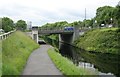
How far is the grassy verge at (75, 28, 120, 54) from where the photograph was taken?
5966 cm

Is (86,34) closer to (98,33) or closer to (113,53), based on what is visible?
(98,33)

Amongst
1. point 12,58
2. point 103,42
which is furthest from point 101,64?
point 103,42

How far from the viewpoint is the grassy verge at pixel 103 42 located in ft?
196

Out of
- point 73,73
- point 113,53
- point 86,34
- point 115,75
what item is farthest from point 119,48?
point 73,73

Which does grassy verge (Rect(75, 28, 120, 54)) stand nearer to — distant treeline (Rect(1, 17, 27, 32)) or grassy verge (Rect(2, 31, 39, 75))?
distant treeline (Rect(1, 17, 27, 32))

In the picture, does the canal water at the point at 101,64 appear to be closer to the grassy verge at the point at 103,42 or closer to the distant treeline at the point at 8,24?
the grassy verge at the point at 103,42

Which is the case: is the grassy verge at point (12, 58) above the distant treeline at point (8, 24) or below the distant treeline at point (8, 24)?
below

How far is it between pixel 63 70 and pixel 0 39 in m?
9.15

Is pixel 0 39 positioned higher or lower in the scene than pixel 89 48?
higher

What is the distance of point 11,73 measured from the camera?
1861 cm

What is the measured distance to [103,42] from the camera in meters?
65.2

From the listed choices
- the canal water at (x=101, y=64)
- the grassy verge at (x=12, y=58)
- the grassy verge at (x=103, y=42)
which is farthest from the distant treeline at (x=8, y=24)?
the grassy verge at (x=12, y=58)

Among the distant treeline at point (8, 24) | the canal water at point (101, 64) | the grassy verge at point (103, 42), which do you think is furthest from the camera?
the distant treeline at point (8, 24)

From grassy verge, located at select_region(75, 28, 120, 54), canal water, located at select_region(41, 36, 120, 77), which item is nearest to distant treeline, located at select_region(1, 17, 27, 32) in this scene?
grassy verge, located at select_region(75, 28, 120, 54)
